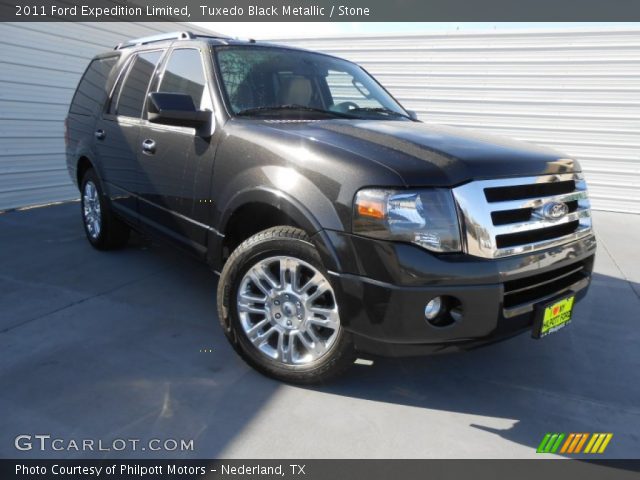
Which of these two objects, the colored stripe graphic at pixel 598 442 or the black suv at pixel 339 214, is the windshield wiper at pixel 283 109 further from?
the colored stripe graphic at pixel 598 442

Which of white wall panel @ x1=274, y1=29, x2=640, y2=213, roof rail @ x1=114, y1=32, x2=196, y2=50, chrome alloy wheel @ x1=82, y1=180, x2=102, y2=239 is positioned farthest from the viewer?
white wall panel @ x1=274, y1=29, x2=640, y2=213

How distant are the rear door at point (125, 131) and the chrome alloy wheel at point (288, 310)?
1.74m

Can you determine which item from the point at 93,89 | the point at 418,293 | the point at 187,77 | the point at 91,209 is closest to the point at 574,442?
the point at 418,293

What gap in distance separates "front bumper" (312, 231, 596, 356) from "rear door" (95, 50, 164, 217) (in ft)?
7.53

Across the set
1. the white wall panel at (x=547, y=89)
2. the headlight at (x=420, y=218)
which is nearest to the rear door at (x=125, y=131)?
the headlight at (x=420, y=218)

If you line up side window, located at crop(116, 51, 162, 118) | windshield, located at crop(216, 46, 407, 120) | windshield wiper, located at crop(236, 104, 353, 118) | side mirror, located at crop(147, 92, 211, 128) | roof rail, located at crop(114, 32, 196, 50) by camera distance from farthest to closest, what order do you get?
side window, located at crop(116, 51, 162, 118) < roof rail, located at crop(114, 32, 196, 50) < windshield, located at crop(216, 46, 407, 120) < windshield wiper, located at crop(236, 104, 353, 118) < side mirror, located at crop(147, 92, 211, 128)

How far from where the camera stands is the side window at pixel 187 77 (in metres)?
3.26

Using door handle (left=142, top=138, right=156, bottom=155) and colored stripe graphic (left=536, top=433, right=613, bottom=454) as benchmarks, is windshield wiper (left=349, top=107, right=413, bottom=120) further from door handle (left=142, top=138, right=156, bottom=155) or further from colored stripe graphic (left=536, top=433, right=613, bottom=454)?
colored stripe graphic (left=536, top=433, right=613, bottom=454)

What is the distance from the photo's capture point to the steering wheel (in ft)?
11.5

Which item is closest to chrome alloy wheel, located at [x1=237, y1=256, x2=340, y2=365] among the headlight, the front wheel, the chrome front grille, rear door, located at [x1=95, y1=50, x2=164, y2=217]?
the front wheel

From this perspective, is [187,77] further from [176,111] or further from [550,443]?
[550,443]

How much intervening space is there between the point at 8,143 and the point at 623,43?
9.49 metres

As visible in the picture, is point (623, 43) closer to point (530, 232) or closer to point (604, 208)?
point (604, 208)

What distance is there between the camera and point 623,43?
7.98 meters
